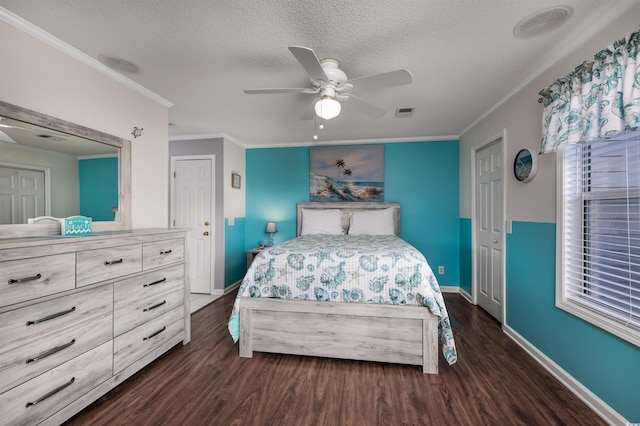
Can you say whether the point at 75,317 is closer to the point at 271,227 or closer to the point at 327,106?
the point at 327,106

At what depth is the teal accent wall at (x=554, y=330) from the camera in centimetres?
147

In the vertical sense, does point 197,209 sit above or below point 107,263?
above

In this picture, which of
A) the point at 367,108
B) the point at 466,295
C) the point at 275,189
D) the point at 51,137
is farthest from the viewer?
the point at 275,189

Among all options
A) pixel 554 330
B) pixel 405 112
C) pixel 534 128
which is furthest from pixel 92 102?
pixel 554 330

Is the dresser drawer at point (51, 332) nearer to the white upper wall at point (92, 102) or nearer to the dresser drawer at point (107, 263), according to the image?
the dresser drawer at point (107, 263)

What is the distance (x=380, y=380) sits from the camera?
6.31 ft

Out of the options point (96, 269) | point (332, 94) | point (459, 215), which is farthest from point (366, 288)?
point (459, 215)

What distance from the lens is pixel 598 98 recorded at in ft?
4.94

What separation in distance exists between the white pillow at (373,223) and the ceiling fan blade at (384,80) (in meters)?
2.24

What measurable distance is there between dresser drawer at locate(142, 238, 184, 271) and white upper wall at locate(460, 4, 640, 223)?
312cm

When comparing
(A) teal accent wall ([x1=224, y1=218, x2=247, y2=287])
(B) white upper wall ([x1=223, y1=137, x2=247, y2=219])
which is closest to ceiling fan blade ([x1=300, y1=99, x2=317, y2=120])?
(B) white upper wall ([x1=223, y1=137, x2=247, y2=219])

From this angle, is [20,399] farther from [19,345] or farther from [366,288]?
[366,288]

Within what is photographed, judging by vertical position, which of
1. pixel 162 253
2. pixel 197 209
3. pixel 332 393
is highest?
pixel 197 209

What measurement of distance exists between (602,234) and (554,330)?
821 mm
